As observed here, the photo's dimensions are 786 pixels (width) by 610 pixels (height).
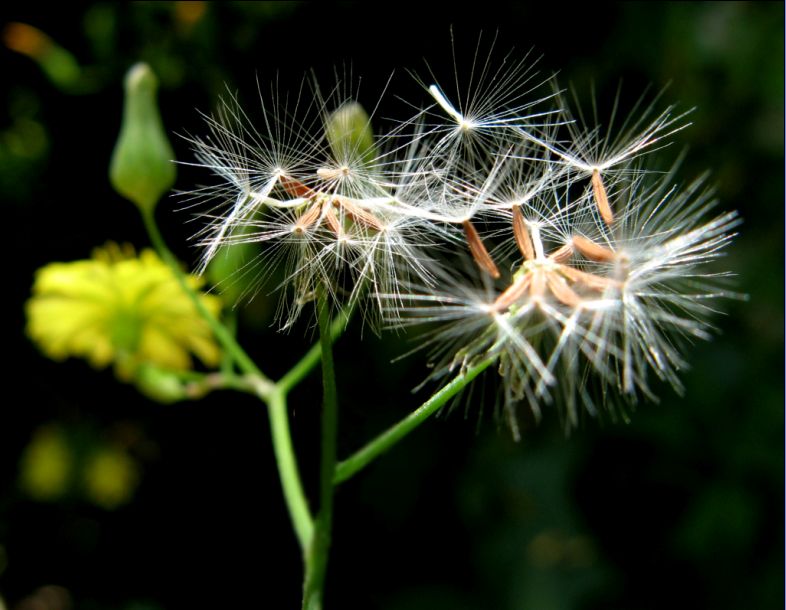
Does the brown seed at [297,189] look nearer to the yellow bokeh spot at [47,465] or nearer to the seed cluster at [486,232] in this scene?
the seed cluster at [486,232]

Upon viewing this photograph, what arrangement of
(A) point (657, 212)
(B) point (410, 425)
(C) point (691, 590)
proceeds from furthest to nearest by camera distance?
(C) point (691, 590), (A) point (657, 212), (B) point (410, 425)

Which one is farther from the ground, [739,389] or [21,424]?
[21,424]

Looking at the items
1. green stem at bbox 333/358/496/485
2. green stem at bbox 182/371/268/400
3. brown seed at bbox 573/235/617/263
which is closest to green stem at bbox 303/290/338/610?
green stem at bbox 333/358/496/485

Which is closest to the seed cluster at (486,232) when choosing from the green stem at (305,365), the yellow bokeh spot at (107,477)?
the green stem at (305,365)

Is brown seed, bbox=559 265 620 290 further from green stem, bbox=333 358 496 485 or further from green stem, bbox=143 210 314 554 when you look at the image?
green stem, bbox=143 210 314 554

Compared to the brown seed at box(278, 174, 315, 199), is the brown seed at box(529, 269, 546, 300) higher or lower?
lower

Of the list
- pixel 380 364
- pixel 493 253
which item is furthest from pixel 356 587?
pixel 493 253

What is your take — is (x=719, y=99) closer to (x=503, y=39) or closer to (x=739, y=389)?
(x=503, y=39)
